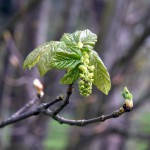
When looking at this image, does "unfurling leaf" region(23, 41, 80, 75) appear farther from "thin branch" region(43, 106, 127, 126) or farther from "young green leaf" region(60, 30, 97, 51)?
"thin branch" region(43, 106, 127, 126)

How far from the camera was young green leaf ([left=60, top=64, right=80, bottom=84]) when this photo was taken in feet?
3.39

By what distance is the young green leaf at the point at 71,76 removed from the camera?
1.03 meters

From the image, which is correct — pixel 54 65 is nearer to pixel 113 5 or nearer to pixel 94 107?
pixel 113 5

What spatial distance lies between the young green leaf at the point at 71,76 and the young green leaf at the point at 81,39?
0.25ft

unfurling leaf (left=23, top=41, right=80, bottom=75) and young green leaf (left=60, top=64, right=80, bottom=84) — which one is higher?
unfurling leaf (left=23, top=41, right=80, bottom=75)

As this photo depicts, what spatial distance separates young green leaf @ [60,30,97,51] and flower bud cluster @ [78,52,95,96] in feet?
0.13

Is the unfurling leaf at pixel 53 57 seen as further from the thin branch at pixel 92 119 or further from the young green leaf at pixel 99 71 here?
the thin branch at pixel 92 119

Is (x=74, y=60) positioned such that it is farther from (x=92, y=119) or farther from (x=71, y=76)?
(x=92, y=119)

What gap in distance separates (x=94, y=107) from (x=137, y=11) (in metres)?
1.78

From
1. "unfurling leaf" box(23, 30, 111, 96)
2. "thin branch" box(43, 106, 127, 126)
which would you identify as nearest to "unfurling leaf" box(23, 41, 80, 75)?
"unfurling leaf" box(23, 30, 111, 96)

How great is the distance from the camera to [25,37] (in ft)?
13.8

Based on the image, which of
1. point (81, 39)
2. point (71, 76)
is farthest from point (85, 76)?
point (81, 39)

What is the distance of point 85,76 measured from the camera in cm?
98

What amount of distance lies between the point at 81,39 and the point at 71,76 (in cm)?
13
